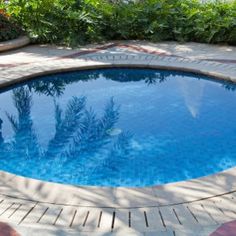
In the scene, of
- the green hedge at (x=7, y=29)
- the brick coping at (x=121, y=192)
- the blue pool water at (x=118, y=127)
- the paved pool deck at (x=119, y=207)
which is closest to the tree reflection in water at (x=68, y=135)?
the blue pool water at (x=118, y=127)

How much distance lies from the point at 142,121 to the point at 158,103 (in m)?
0.75

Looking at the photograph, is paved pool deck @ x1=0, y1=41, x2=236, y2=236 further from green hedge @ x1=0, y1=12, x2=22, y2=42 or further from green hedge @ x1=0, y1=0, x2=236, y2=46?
green hedge @ x1=0, y1=0, x2=236, y2=46

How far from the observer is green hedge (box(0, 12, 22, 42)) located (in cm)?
860

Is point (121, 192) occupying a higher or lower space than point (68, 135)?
higher

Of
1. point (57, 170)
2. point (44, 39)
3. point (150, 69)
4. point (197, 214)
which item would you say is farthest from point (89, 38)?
point (197, 214)

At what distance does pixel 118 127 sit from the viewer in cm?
538

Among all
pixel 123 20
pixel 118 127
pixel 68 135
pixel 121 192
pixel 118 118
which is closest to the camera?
pixel 121 192

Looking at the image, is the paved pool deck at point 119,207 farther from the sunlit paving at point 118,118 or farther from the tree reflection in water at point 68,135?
the tree reflection in water at point 68,135

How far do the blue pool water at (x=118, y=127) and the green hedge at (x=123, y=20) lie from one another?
2.09m

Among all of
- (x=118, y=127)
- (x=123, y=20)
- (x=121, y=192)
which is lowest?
(x=118, y=127)

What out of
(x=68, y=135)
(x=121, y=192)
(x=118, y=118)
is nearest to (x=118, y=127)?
(x=118, y=118)

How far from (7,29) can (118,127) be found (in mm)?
4645

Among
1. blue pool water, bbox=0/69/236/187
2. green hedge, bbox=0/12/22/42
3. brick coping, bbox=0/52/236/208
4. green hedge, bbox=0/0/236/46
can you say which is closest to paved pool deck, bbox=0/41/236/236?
brick coping, bbox=0/52/236/208

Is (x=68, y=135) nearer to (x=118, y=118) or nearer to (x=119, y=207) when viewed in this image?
(x=118, y=118)
